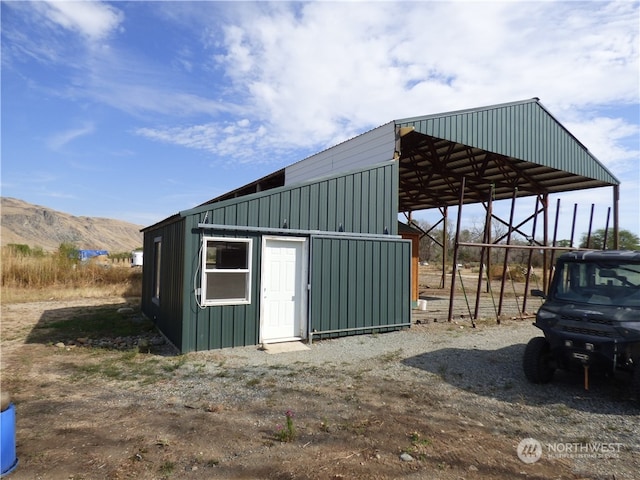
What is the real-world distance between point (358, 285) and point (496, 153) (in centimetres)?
634

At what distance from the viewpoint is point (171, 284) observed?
8.41 meters

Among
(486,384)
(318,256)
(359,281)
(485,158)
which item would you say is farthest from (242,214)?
(485,158)

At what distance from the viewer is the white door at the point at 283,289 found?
819cm

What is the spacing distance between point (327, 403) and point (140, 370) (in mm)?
3466

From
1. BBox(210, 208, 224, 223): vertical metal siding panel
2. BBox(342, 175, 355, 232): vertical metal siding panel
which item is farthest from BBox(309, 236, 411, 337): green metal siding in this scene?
BBox(210, 208, 224, 223): vertical metal siding panel

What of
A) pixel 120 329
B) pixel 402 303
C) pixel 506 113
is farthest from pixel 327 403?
pixel 506 113

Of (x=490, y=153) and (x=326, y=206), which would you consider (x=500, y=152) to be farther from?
(x=326, y=206)

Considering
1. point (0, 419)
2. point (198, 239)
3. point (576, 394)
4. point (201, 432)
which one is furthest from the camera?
point (198, 239)

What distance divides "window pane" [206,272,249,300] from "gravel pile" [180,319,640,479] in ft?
8.82

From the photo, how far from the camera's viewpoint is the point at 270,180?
1498 cm

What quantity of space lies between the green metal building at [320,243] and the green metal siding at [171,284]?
0.04 meters

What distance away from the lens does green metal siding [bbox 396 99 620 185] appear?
1060cm

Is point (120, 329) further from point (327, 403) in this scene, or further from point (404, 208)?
point (404, 208)

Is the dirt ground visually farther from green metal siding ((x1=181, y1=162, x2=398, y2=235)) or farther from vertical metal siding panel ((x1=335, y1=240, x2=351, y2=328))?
green metal siding ((x1=181, y1=162, x2=398, y2=235))
